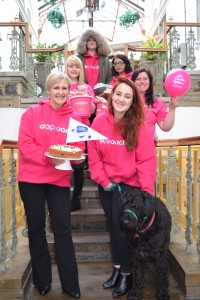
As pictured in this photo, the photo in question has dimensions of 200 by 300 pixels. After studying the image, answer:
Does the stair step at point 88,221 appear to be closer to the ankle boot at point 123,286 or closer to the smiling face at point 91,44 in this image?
the ankle boot at point 123,286

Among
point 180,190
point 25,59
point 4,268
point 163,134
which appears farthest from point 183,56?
point 4,268

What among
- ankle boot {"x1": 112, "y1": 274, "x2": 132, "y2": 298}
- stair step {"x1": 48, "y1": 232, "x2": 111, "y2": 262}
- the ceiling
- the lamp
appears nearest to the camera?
ankle boot {"x1": 112, "y1": 274, "x2": 132, "y2": 298}

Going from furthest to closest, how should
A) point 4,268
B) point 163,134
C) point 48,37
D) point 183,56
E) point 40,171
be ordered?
point 48,37
point 183,56
point 163,134
point 4,268
point 40,171

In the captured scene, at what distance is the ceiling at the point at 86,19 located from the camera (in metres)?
14.7

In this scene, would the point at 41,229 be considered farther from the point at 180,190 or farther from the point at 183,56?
the point at 183,56

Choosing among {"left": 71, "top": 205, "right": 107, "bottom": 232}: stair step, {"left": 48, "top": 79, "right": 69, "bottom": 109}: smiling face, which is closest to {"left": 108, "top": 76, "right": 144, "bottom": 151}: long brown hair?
{"left": 48, "top": 79, "right": 69, "bottom": 109}: smiling face

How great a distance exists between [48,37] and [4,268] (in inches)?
586

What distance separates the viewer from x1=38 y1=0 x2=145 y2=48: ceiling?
14710 mm

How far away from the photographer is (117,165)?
2516 millimetres

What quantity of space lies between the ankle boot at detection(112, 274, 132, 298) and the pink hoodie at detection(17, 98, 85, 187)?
0.83 meters

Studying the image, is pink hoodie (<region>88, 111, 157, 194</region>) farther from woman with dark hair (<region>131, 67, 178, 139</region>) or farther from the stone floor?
the stone floor

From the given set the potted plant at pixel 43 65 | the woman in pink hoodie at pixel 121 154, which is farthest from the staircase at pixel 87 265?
the potted plant at pixel 43 65

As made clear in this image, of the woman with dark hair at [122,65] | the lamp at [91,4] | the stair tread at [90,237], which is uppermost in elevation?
the lamp at [91,4]

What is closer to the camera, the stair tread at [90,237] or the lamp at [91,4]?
the stair tread at [90,237]
